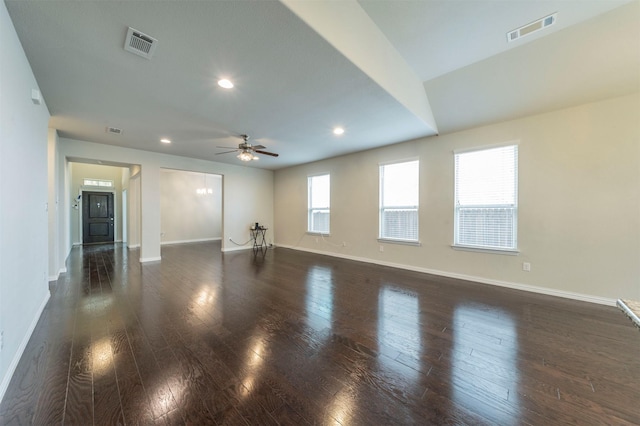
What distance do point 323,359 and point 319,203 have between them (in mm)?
5337

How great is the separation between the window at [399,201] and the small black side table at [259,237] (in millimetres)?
4314

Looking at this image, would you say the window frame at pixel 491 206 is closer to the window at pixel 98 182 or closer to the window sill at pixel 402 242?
the window sill at pixel 402 242

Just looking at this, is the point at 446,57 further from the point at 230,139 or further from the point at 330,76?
the point at 230,139

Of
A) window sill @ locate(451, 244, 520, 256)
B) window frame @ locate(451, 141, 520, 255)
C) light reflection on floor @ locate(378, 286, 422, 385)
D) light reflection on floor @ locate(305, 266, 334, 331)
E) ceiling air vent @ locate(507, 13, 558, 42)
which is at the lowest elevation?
light reflection on floor @ locate(378, 286, 422, 385)

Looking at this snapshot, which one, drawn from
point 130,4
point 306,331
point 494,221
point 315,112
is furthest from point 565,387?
point 130,4

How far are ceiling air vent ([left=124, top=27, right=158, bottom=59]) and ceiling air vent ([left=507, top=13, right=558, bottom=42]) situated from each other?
11.6ft

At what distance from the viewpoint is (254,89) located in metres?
2.88

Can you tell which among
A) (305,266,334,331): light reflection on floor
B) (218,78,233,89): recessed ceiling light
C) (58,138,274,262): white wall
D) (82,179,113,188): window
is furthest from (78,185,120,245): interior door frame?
(218,78,233,89): recessed ceiling light

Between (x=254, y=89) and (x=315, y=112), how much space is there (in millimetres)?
981

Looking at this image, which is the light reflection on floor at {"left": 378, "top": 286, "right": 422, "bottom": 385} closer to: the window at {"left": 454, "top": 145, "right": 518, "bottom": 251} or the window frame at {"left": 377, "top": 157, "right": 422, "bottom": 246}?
the window frame at {"left": 377, "top": 157, "right": 422, "bottom": 246}

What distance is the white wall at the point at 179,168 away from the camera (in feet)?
17.3

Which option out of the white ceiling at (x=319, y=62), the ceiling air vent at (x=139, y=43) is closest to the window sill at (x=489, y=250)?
the white ceiling at (x=319, y=62)

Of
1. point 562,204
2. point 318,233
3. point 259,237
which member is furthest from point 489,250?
point 259,237

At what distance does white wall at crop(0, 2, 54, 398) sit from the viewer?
1698 mm
